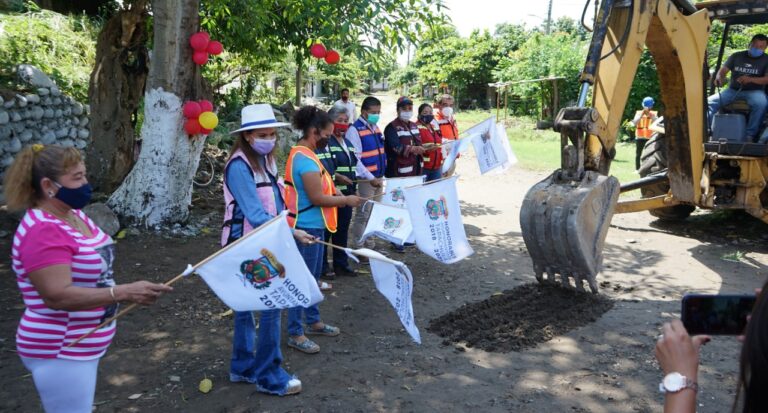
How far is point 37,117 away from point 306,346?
6670mm

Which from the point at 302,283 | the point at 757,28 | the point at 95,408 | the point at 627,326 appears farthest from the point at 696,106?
the point at 757,28

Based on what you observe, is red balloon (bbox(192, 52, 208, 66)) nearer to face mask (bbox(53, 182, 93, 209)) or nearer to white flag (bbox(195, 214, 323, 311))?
white flag (bbox(195, 214, 323, 311))

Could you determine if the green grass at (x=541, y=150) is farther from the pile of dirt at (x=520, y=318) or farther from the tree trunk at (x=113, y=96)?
the tree trunk at (x=113, y=96)

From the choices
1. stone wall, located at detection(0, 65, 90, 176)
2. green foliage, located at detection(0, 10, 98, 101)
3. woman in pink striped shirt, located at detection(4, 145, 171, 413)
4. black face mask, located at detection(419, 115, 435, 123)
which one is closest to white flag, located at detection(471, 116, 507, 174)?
black face mask, located at detection(419, 115, 435, 123)

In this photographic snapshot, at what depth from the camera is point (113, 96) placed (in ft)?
29.6

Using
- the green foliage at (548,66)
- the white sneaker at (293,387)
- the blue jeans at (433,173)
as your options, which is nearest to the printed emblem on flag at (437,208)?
the white sneaker at (293,387)

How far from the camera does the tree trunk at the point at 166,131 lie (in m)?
7.16

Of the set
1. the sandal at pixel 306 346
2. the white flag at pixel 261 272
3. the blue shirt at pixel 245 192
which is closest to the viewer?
the white flag at pixel 261 272

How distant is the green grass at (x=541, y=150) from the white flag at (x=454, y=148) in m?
5.48

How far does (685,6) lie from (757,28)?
38.9ft

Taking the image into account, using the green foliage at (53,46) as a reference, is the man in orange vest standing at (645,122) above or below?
below

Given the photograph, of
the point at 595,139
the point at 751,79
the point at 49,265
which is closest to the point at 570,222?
the point at 595,139

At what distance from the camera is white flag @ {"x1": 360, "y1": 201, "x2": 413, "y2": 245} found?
20.9 feet

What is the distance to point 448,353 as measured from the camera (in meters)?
4.63
